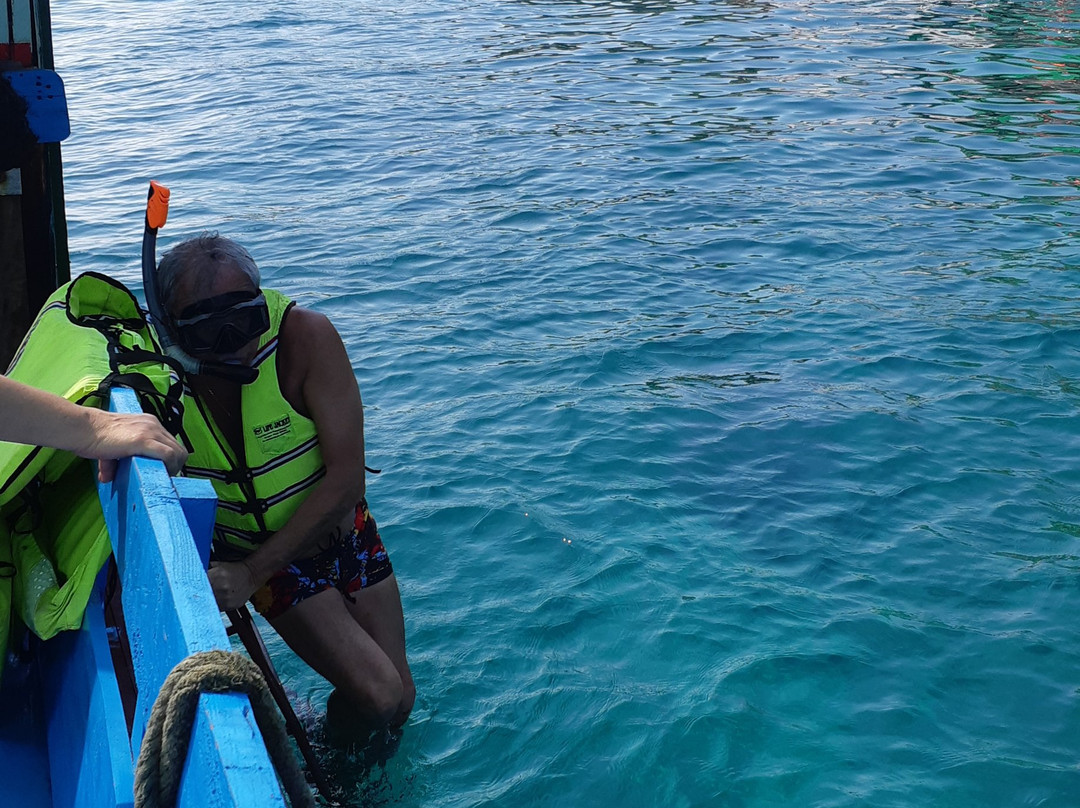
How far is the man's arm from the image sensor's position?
3.96m

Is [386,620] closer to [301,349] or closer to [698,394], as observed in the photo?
[301,349]

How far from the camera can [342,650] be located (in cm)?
419

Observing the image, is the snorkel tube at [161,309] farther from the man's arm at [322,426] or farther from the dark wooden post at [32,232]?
the dark wooden post at [32,232]

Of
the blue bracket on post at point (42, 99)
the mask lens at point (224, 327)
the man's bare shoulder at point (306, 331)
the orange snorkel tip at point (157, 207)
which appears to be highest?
the blue bracket on post at point (42, 99)

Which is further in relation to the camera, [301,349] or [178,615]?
[301,349]

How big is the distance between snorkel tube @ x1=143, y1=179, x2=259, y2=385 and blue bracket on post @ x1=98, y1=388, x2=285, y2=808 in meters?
0.51

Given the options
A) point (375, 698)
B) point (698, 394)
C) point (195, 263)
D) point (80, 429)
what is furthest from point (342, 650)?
point (698, 394)

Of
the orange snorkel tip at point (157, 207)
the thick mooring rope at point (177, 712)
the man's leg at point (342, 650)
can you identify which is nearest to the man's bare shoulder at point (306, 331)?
the orange snorkel tip at point (157, 207)

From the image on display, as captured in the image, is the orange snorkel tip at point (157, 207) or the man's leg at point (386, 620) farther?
the man's leg at point (386, 620)

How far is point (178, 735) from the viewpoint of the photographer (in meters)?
1.97

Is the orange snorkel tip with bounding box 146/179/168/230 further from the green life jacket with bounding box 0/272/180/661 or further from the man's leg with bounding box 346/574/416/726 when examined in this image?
the man's leg with bounding box 346/574/416/726

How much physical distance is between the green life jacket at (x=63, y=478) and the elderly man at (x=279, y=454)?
294mm

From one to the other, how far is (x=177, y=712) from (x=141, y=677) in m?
0.61

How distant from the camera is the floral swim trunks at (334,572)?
4164 millimetres
